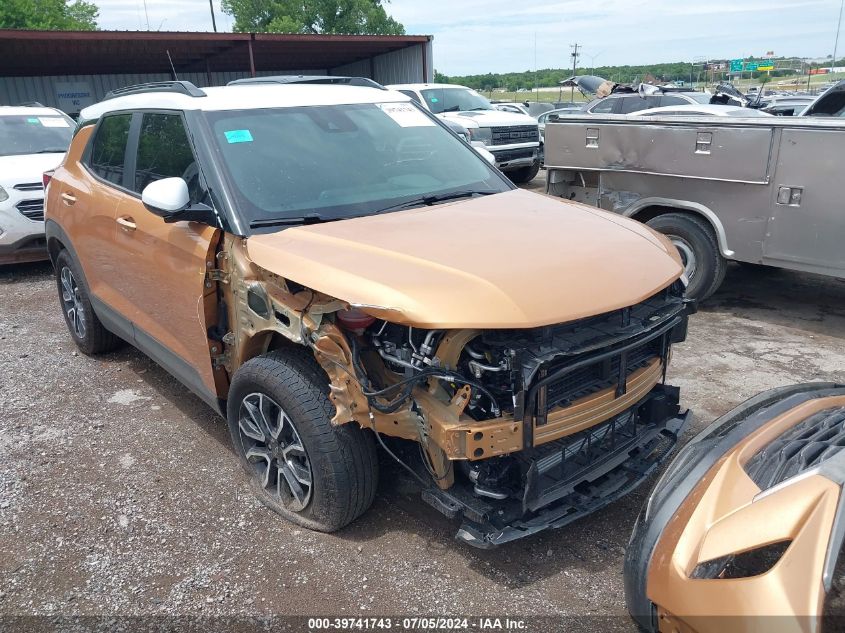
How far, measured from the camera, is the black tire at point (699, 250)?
5.84 metres

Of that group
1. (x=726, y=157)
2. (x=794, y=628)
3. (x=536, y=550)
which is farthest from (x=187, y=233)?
(x=726, y=157)

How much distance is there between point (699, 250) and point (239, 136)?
410cm

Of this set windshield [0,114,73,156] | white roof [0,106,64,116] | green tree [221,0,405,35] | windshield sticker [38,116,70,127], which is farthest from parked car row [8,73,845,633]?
green tree [221,0,405,35]

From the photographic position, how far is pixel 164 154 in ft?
12.4

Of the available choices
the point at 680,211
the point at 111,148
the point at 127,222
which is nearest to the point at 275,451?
the point at 127,222

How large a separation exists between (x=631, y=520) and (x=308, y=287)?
1.83 metres

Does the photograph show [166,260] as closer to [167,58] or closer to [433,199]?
[433,199]

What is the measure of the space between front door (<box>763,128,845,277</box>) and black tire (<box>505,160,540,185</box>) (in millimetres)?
8021

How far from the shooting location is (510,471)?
2711 millimetres

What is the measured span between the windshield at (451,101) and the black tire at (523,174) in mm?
1367

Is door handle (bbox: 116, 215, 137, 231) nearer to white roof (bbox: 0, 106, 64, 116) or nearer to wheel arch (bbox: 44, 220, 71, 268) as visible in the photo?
wheel arch (bbox: 44, 220, 71, 268)

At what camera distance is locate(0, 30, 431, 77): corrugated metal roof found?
54.6ft

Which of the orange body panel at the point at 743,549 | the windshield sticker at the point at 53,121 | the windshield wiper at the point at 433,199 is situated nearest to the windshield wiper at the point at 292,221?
the windshield wiper at the point at 433,199

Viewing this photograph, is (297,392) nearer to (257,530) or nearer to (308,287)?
(308,287)
